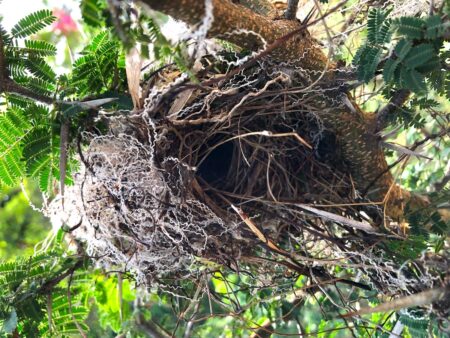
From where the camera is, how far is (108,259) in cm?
114

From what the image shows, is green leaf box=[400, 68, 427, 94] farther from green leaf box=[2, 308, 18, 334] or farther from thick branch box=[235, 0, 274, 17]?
green leaf box=[2, 308, 18, 334]

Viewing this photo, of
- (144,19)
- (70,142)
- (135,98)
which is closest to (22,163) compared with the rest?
(70,142)

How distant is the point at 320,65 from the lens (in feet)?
3.14

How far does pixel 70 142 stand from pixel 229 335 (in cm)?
97

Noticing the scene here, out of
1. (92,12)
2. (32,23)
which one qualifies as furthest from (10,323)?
(92,12)

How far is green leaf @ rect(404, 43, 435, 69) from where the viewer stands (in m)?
0.81

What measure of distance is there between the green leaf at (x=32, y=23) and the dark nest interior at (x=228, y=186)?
0.19m

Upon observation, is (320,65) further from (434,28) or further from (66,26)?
(66,26)

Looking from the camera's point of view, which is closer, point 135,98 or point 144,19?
point 144,19

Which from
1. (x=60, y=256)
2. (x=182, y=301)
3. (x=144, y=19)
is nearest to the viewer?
(x=144, y=19)

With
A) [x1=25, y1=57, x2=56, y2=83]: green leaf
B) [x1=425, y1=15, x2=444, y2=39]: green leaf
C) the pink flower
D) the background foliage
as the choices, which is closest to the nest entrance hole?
the background foliage

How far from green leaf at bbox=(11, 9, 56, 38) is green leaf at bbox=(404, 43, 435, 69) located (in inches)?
23.2

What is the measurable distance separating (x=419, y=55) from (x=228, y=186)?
0.45 meters

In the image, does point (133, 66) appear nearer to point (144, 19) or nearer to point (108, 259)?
point (144, 19)
